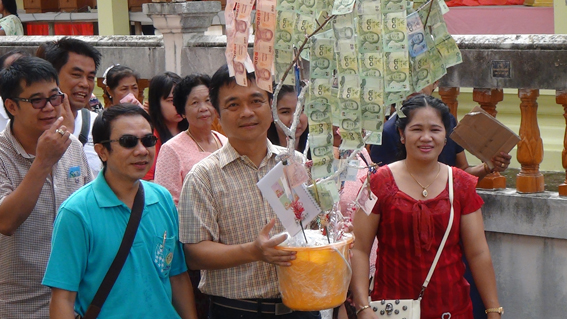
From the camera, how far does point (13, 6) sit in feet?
25.5

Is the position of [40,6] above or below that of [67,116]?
above

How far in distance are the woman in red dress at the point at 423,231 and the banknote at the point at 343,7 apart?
116cm

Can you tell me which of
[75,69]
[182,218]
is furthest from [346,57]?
[75,69]

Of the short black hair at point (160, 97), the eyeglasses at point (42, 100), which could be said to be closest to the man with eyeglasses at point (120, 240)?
the eyeglasses at point (42, 100)

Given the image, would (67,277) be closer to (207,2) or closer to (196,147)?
(196,147)

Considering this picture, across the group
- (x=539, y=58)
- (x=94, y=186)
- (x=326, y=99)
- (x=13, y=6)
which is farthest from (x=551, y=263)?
(x=13, y=6)

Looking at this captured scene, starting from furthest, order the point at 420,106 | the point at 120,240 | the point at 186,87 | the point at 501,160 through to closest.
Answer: the point at 186,87 < the point at 501,160 < the point at 420,106 < the point at 120,240

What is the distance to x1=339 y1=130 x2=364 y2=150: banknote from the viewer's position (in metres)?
2.77

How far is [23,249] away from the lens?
10.7ft

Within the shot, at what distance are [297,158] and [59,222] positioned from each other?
87 centimetres

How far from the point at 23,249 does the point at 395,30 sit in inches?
67.6

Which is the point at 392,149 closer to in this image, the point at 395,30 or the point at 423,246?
the point at 423,246

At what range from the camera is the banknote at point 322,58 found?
276 centimetres

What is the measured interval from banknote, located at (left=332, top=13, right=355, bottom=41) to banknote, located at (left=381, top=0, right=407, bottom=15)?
12 cm
